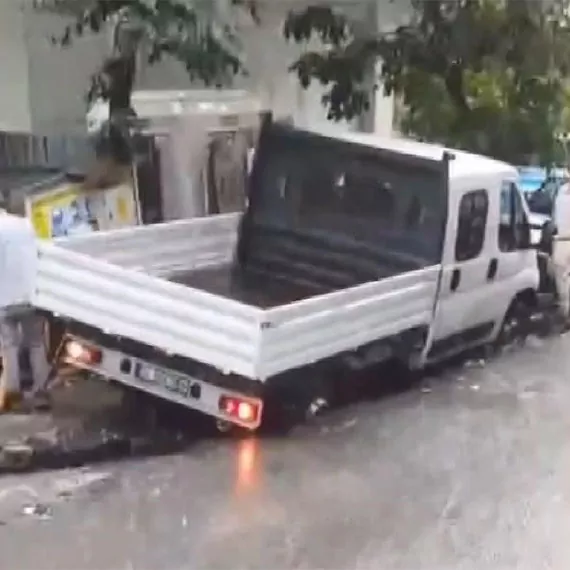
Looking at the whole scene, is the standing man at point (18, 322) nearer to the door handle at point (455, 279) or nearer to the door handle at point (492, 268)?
the door handle at point (455, 279)

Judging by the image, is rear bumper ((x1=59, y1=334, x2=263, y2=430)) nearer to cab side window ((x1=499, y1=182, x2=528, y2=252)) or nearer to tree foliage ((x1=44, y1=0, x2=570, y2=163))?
cab side window ((x1=499, y1=182, x2=528, y2=252))

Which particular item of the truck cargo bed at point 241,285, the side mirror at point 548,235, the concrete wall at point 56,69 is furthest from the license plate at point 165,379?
the side mirror at point 548,235

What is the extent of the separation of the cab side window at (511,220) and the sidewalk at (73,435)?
3.15 m

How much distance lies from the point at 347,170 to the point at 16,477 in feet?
11.0

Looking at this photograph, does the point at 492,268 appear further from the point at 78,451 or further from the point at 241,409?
the point at 78,451

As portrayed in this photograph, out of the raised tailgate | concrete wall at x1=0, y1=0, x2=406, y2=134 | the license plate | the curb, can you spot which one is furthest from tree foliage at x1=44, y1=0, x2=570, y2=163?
the curb

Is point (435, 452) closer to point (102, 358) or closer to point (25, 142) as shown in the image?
point (102, 358)

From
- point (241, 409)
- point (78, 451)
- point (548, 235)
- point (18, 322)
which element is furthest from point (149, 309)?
point (548, 235)

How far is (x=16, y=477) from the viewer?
685 cm

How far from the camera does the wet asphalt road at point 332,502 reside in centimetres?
→ 604

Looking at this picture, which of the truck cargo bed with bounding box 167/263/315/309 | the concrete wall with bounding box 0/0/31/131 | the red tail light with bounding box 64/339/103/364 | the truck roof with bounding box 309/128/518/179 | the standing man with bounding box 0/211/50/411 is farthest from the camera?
the concrete wall with bounding box 0/0/31/131

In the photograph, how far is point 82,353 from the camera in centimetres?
771

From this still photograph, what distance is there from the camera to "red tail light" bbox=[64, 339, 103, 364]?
302 inches

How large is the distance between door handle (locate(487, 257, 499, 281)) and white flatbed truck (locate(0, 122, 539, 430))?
0.02 m
